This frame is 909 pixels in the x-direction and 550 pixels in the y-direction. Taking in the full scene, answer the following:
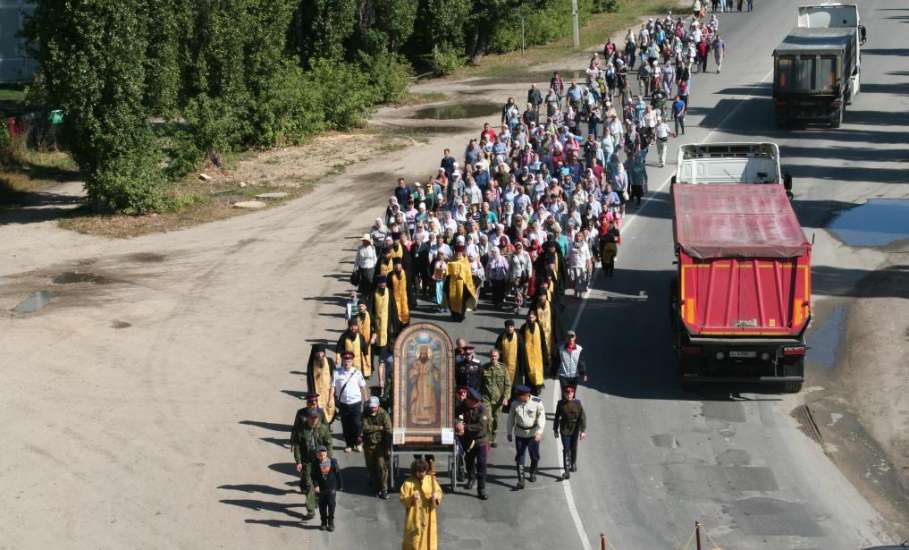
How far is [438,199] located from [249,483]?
1378cm

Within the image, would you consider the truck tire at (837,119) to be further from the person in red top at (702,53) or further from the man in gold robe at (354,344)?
the man in gold robe at (354,344)

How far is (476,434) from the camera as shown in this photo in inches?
814

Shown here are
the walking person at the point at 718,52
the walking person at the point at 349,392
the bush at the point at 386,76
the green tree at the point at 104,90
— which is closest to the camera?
the walking person at the point at 349,392

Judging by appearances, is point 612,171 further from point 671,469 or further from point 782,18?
point 782,18

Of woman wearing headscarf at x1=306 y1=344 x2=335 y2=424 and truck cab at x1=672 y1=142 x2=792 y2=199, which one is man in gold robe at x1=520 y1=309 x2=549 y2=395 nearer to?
woman wearing headscarf at x1=306 y1=344 x2=335 y2=424

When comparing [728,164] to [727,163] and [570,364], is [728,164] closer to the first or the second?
[727,163]

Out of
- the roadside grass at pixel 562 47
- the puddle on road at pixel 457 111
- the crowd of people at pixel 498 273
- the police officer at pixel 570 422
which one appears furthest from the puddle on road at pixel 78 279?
the roadside grass at pixel 562 47

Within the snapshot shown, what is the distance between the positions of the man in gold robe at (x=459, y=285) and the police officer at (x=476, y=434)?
324 inches

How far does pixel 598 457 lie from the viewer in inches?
874

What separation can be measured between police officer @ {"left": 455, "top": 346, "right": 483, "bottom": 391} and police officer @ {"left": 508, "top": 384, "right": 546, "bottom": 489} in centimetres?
162

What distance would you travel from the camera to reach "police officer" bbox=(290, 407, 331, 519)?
65.0 ft

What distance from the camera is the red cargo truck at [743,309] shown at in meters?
24.1

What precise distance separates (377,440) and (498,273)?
968 cm

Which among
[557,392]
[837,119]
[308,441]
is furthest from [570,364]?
[837,119]
